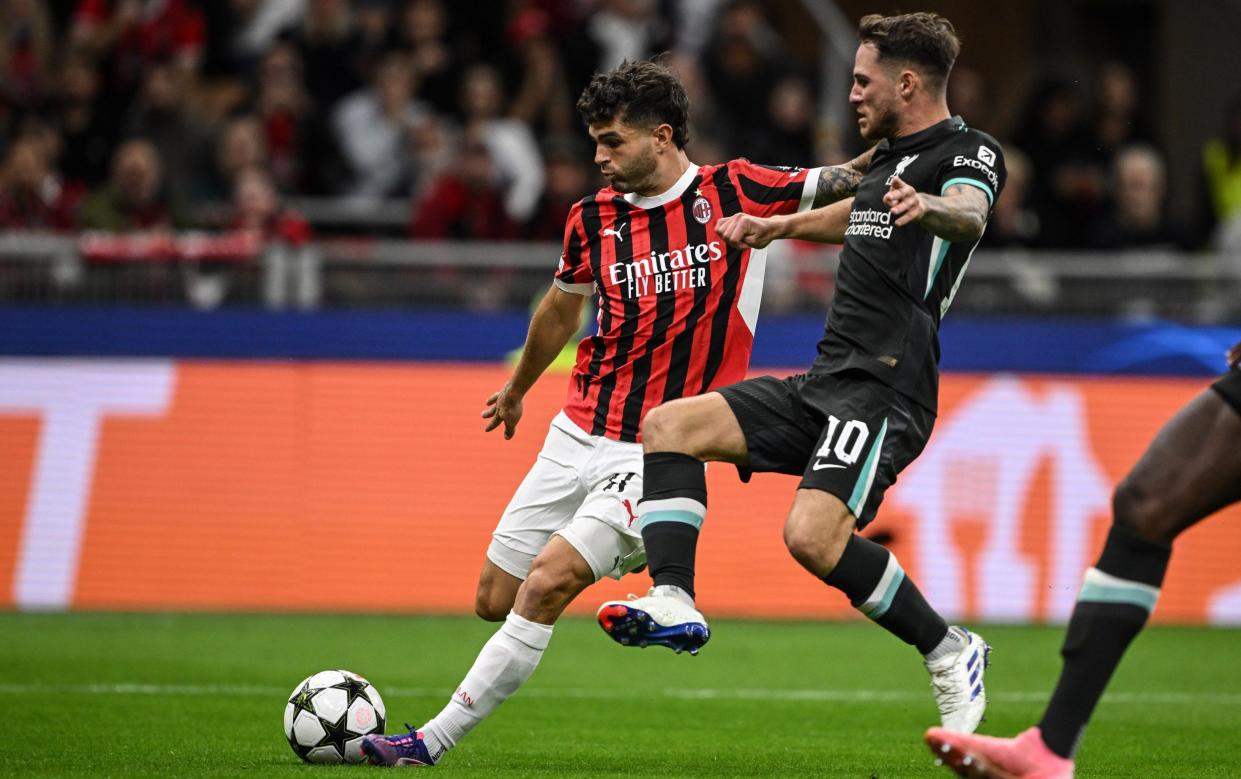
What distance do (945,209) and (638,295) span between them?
1.56 meters

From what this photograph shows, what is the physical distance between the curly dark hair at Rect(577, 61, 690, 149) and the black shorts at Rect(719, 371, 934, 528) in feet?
3.67

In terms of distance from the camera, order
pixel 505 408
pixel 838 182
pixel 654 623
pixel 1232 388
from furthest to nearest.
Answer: pixel 505 408 → pixel 838 182 → pixel 654 623 → pixel 1232 388

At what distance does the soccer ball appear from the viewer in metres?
6.49

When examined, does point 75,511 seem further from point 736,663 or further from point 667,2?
point 667,2

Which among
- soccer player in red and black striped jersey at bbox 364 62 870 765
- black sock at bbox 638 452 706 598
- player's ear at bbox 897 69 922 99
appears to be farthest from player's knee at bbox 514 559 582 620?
player's ear at bbox 897 69 922 99

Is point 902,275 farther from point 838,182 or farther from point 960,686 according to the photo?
point 960,686

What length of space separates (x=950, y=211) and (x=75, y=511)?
333 inches

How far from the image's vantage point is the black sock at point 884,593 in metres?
5.91

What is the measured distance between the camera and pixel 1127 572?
5059 mm

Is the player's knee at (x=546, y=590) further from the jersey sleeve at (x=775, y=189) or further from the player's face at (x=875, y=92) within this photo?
the player's face at (x=875, y=92)

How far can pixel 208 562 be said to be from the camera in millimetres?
12492

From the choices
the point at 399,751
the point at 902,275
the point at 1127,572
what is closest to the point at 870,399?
the point at 902,275

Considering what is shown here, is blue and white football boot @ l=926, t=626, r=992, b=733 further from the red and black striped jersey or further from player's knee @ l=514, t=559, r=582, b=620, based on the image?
the red and black striped jersey

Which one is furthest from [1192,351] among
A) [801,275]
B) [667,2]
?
[667,2]
